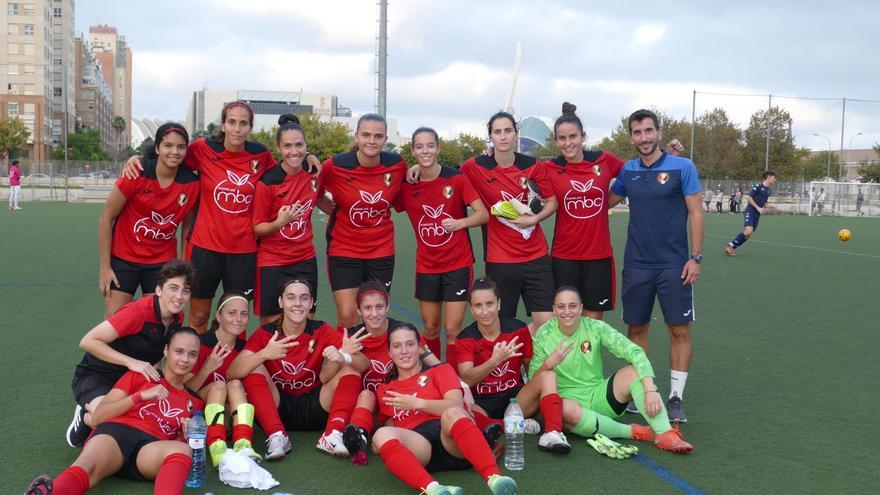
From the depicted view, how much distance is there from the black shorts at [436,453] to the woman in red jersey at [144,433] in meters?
1.17

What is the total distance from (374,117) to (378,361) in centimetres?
166

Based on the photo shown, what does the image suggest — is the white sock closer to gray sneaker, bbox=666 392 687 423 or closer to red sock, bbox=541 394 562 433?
gray sneaker, bbox=666 392 687 423

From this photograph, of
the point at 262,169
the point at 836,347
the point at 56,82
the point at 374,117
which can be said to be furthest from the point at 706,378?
the point at 56,82

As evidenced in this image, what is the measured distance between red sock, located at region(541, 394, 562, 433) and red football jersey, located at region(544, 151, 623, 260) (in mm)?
1314

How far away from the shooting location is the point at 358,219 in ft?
18.1

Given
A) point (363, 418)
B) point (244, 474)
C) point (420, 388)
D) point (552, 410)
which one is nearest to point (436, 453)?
point (420, 388)

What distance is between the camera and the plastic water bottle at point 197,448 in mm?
3883

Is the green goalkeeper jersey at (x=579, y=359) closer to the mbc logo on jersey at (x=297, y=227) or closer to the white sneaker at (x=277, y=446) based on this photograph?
the white sneaker at (x=277, y=446)

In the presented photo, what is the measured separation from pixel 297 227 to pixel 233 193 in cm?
48

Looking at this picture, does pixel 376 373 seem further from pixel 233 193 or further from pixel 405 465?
pixel 233 193

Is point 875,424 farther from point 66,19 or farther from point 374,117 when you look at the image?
point 66,19

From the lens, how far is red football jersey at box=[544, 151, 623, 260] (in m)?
5.52

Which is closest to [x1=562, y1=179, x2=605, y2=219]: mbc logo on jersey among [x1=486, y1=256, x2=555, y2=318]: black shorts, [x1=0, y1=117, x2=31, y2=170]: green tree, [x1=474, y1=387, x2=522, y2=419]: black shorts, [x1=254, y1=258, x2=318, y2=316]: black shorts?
[x1=486, y1=256, x2=555, y2=318]: black shorts

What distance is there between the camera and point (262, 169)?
5445 mm
